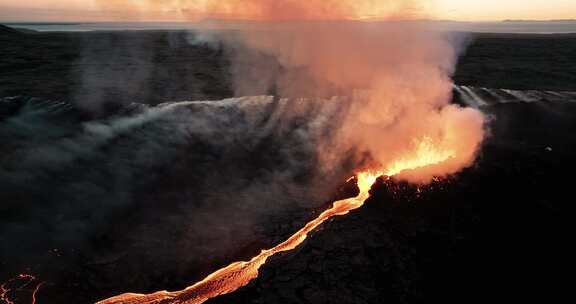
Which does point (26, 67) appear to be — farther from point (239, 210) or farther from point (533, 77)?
point (533, 77)

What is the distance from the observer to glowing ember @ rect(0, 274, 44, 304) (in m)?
4.57

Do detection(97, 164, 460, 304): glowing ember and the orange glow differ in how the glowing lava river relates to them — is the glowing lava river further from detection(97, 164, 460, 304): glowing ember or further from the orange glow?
the orange glow

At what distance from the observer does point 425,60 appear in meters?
11.4

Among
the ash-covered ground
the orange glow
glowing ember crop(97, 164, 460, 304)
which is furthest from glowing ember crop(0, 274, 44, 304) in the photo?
the orange glow

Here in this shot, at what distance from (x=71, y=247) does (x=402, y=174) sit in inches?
211

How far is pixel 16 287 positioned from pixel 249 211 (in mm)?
3124

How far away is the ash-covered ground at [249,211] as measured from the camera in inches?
196

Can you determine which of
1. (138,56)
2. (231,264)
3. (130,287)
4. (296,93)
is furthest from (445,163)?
(138,56)

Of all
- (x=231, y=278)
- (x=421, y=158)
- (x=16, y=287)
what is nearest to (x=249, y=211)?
(x=231, y=278)

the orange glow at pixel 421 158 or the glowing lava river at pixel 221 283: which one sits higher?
the orange glow at pixel 421 158

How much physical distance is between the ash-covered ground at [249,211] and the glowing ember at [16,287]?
0.10m

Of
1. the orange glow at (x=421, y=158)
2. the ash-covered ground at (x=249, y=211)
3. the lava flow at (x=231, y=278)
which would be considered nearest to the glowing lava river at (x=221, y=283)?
the lava flow at (x=231, y=278)

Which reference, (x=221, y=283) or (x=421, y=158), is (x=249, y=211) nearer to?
(x=221, y=283)

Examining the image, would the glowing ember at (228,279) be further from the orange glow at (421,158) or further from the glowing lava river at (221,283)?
the orange glow at (421,158)
